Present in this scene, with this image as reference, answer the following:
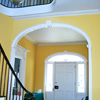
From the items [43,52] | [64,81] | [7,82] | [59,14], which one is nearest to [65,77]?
[64,81]

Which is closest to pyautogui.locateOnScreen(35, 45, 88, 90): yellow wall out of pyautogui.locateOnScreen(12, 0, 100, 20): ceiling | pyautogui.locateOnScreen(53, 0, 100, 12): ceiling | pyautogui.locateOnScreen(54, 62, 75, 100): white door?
pyautogui.locateOnScreen(54, 62, 75, 100): white door

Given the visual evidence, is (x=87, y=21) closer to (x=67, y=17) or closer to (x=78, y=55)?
(x=67, y=17)

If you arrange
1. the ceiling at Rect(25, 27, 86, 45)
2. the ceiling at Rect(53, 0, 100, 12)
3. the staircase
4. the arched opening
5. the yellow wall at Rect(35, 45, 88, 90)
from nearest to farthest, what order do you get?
the staircase → the ceiling at Rect(53, 0, 100, 12) → the ceiling at Rect(25, 27, 86, 45) → the arched opening → the yellow wall at Rect(35, 45, 88, 90)

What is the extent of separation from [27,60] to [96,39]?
3.71 meters

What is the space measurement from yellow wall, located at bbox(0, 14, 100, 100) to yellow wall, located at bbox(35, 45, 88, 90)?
3.38 metres

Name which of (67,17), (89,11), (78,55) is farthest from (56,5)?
(78,55)

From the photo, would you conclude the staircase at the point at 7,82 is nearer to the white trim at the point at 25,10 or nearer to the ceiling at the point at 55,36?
the white trim at the point at 25,10

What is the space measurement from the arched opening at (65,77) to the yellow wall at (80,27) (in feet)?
11.1

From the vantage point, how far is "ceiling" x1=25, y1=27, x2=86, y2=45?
677 centimetres

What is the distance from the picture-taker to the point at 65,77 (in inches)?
334

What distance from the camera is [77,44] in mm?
8523

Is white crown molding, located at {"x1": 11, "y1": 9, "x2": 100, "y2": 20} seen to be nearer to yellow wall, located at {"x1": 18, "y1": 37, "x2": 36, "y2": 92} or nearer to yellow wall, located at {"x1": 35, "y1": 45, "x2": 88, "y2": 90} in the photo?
yellow wall, located at {"x1": 18, "y1": 37, "x2": 36, "y2": 92}

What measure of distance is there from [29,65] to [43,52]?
1.34 metres

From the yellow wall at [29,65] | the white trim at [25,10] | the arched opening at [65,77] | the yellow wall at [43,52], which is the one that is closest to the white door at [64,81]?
the arched opening at [65,77]
